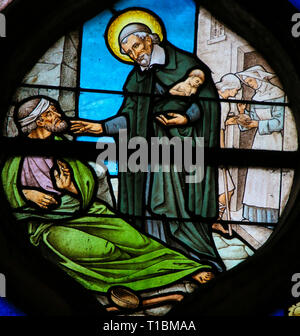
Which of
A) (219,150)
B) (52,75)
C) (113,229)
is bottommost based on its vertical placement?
(113,229)

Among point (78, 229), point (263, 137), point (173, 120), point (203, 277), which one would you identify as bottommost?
point (203, 277)

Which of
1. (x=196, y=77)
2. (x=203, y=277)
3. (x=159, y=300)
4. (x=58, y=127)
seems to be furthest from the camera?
(x=196, y=77)

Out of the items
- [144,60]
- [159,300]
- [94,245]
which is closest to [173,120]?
[144,60]

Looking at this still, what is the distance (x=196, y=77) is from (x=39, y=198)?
1.50m

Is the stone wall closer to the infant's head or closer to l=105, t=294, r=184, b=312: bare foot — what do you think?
the infant's head

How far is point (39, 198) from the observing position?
27.1ft

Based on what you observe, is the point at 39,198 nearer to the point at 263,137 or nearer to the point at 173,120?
the point at 173,120

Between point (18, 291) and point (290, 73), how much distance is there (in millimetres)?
2592

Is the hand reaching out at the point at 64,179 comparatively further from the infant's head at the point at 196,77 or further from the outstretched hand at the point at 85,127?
the infant's head at the point at 196,77

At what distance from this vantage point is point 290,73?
8633 millimetres

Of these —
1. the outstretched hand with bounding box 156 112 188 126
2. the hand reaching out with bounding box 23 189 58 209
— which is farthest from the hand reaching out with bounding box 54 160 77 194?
the outstretched hand with bounding box 156 112 188 126

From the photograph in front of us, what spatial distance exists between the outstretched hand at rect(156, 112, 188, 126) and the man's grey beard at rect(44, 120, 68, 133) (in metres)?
0.68
